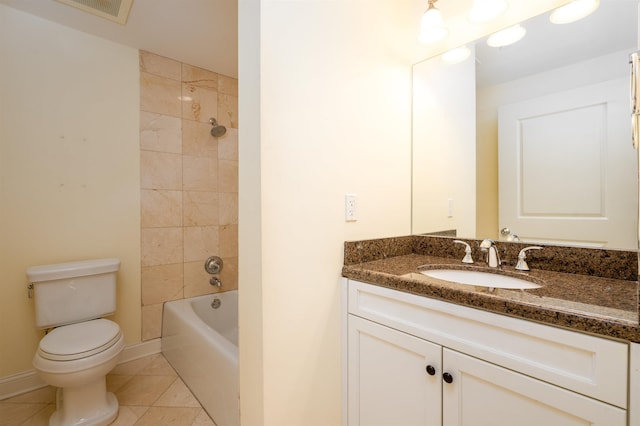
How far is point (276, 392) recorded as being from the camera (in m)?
1.00

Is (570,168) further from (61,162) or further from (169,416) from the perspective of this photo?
(61,162)

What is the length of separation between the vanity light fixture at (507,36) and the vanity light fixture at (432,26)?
207mm

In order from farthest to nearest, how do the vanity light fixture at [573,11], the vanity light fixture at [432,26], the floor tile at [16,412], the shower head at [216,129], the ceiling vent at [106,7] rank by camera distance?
the shower head at [216,129], the ceiling vent at [106,7], the floor tile at [16,412], the vanity light fixture at [432,26], the vanity light fixture at [573,11]

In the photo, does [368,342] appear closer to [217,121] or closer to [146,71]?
[217,121]

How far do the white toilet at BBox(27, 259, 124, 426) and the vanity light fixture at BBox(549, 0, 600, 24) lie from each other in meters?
2.56

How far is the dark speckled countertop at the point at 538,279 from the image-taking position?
656mm

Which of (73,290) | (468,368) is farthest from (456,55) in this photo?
(73,290)

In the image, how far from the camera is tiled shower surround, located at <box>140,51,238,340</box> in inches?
83.6

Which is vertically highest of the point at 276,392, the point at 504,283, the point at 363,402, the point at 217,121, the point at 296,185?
the point at 217,121

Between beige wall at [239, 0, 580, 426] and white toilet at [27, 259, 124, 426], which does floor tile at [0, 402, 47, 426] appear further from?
beige wall at [239, 0, 580, 426]

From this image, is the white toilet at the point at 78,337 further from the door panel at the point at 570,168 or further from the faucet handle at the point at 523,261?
the door panel at the point at 570,168

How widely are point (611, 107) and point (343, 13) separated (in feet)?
3.54

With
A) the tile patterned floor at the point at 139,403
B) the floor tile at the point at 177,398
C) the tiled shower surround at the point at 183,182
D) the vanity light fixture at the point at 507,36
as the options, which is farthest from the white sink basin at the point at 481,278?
the tiled shower surround at the point at 183,182

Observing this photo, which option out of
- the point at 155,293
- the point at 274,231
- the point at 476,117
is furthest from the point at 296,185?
the point at 155,293
